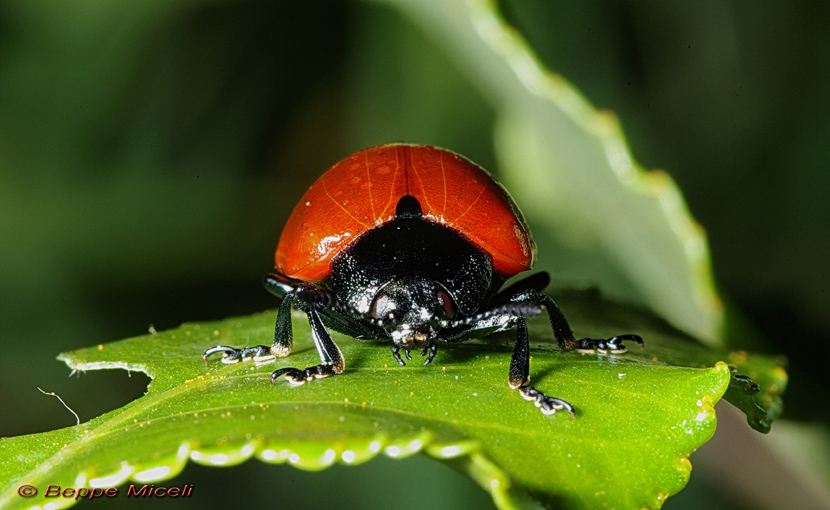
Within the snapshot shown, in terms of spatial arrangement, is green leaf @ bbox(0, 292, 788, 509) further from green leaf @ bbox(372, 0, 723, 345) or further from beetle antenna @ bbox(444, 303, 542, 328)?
green leaf @ bbox(372, 0, 723, 345)

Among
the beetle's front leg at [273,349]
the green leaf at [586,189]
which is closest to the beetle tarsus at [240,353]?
the beetle's front leg at [273,349]

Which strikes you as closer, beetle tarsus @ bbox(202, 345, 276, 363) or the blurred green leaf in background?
beetle tarsus @ bbox(202, 345, 276, 363)

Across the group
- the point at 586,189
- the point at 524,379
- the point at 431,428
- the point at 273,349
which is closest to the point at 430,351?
the point at 524,379

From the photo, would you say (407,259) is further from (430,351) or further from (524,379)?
(524,379)

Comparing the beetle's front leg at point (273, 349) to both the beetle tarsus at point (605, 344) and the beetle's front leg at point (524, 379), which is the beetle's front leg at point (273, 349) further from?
the beetle tarsus at point (605, 344)

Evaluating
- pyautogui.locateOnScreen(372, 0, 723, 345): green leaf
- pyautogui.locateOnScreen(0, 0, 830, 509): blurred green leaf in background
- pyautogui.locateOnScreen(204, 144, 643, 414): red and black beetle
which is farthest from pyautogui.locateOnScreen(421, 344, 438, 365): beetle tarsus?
pyautogui.locateOnScreen(0, 0, 830, 509): blurred green leaf in background

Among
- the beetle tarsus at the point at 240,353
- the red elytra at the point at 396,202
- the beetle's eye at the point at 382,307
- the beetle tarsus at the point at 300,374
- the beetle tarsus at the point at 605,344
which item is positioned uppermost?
the red elytra at the point at 396,202

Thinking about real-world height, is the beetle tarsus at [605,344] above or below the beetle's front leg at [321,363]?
above

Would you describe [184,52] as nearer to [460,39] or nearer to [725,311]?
[460,39]

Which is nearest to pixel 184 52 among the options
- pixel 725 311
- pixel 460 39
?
pixel 460 39
